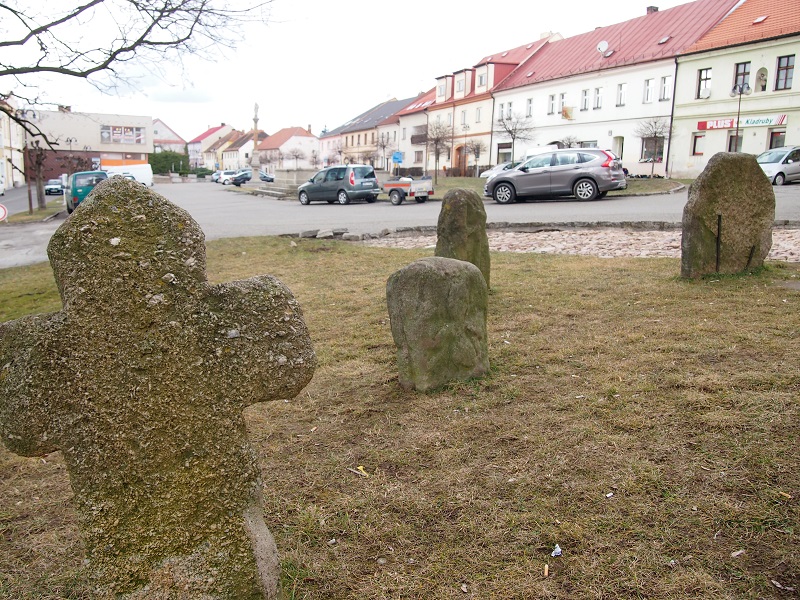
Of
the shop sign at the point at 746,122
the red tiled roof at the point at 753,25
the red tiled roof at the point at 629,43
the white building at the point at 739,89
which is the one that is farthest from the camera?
the red tiled roof at the point at 629,43

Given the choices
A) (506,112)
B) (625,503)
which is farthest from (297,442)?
(506,112)

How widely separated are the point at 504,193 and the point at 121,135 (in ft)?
226

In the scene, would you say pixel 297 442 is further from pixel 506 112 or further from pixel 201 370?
pixel 506 112

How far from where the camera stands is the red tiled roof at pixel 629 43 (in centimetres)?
3478

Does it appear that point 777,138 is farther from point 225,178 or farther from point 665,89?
point 225,178

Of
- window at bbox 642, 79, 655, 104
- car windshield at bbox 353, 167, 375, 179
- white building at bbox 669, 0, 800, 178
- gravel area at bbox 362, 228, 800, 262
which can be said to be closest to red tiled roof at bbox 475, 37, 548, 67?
window at bbox 642, 79, 655, 104

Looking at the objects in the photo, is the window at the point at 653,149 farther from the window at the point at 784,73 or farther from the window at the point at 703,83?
the window at the point at 784,73

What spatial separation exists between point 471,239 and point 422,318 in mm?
2973

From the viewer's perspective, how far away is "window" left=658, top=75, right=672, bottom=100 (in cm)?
3490

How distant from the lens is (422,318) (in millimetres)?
4551

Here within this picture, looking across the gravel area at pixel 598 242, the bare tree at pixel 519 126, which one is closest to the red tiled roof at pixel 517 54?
the bare tree at pixel 519 126

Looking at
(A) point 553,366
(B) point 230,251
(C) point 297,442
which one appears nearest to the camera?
(C) point 297,442

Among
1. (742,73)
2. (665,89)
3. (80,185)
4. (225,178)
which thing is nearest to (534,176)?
(742,73)

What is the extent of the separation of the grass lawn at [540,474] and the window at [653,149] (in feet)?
107
